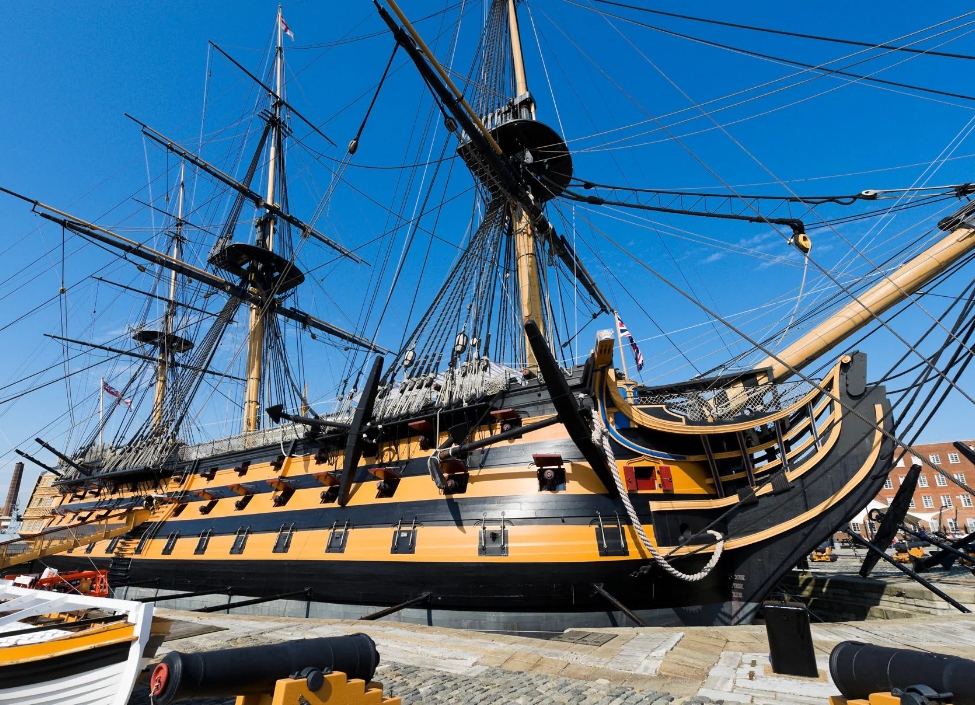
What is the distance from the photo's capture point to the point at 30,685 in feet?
13.3

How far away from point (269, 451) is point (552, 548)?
1158 centimetres

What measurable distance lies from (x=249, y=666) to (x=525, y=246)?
1417 cm

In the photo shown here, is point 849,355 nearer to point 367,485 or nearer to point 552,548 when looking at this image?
point 552,548

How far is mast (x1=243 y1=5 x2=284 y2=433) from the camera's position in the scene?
86.0ft

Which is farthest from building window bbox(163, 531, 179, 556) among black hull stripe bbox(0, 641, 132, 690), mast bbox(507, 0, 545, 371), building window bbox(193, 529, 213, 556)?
black hull stripe bbox(0, 641, 132, 690)

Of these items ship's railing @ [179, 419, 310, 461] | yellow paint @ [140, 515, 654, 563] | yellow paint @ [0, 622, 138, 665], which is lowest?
yellow paint @ [0, 622, 138, 665]

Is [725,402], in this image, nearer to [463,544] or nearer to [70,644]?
[463,544]

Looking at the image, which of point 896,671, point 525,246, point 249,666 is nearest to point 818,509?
point 896,671

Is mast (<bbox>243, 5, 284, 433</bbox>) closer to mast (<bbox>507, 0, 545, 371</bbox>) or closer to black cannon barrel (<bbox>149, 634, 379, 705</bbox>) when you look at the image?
mast (<bbox>507, 0, 545, 371</bbox>)

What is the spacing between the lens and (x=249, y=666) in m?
3.35

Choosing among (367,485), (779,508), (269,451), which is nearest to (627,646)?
(779,508)

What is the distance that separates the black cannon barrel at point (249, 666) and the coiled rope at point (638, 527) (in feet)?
21.2

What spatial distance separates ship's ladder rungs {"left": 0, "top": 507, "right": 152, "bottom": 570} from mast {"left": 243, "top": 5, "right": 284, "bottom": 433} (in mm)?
5351

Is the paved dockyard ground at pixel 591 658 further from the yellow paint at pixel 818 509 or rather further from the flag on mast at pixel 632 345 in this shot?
the flag on mast at pixel 632 345
